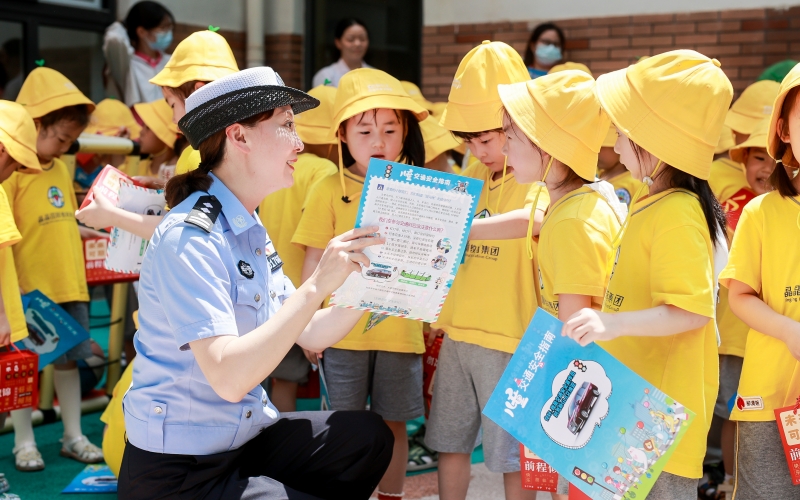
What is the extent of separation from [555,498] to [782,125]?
1.45 meters

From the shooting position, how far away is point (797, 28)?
6883mm

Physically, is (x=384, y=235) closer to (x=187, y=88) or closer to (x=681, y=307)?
(x=681, y=307)

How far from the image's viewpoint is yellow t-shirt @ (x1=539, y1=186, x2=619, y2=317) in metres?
2.52

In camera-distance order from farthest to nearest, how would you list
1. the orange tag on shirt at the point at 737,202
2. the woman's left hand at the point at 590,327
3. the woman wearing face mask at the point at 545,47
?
1. the woman wearing face mask at the point at 545,47
2. the orange tag on shirt at the point at 737,202
3. the woman's left hand at the point at 590,327

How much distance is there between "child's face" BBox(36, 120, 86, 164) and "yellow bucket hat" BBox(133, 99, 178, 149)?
0.39 meters

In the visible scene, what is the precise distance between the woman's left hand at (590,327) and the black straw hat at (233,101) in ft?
3.37

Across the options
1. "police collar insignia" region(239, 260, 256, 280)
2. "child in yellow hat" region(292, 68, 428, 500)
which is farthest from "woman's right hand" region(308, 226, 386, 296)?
"child in yellow hat" region(292, 68, 428, 500)

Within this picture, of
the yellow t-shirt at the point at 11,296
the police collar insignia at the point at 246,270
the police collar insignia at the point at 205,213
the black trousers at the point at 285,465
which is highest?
the police collar insignia at the point at 205,213

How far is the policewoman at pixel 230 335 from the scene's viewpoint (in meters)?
2.21

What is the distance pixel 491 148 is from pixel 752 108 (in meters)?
2.10

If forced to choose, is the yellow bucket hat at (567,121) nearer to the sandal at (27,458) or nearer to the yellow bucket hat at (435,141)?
the yellow bucket hat at (435,141)

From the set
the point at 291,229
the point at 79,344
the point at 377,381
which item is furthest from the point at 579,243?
the point at 79,344

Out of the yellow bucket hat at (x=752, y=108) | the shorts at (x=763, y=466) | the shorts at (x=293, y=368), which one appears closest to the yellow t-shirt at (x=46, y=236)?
the shorts at (x=293, y=368)

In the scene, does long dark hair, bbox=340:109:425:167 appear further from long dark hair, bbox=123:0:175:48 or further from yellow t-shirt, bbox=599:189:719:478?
long dark hair, bbox=123:0:175:48
